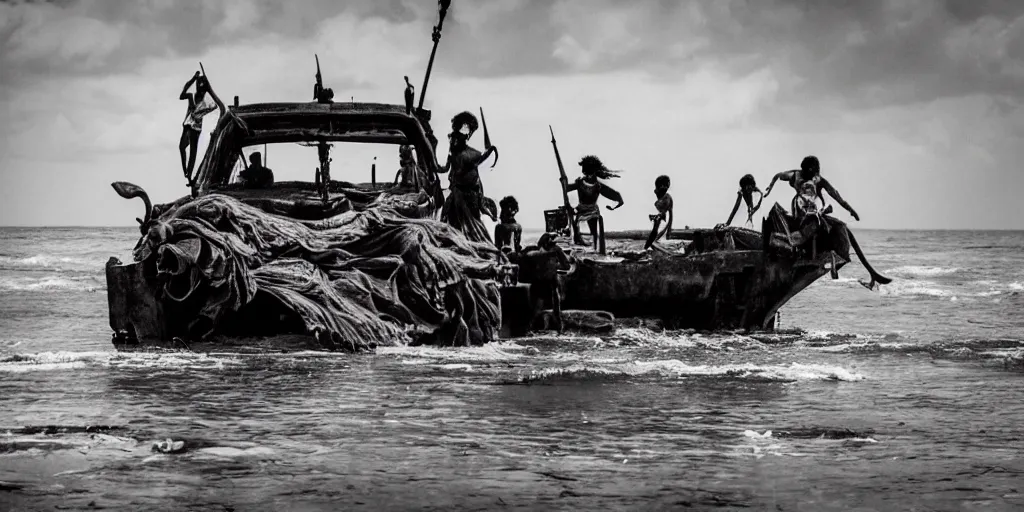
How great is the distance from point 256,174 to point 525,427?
6245 mm

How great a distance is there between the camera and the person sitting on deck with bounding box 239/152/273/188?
1248 cm

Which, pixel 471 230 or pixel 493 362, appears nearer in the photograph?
pixel 493 362

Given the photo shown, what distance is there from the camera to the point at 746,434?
6.90 m

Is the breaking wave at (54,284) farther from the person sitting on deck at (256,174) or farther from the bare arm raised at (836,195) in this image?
the bare arm raised at (836,195)

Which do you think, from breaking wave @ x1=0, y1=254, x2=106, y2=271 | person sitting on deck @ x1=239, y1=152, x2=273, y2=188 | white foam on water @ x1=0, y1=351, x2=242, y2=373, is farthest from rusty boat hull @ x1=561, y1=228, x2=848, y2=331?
breaking wave @ x1=0, y1=254, x2=106, y2=271

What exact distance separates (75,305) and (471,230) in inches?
304

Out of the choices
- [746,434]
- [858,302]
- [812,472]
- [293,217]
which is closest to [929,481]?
[812,472]

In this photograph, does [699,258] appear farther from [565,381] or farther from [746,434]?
[746,434]

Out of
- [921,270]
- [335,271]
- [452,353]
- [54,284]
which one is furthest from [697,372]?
[921,270]

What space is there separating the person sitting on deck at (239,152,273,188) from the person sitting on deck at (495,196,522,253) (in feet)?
7.89

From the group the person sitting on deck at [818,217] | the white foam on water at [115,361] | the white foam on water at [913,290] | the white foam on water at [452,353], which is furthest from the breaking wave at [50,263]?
the white foam on water at [452,353]

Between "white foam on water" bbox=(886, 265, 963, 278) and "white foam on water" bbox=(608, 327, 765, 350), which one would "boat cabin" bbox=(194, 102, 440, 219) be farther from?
"white foam on water" bbox=(886, 265, 963, 278)

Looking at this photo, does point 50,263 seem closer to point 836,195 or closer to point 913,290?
point 913,290

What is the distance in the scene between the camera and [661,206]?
14.8m
